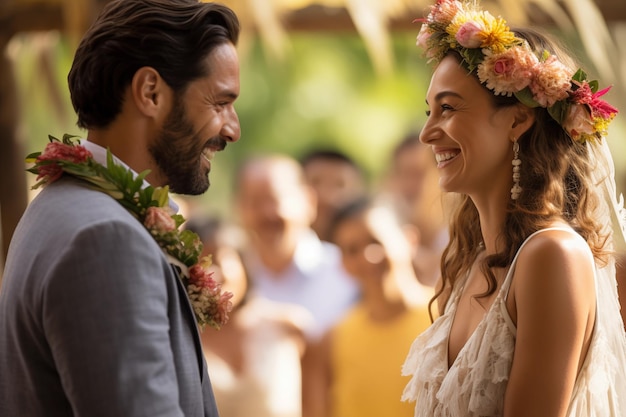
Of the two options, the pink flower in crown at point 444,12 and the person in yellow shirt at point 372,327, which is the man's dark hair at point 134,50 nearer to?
the pink flower in crown at point 444,12

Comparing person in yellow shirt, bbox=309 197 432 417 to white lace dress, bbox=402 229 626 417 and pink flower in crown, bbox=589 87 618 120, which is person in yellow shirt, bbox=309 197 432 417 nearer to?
white lace dress, bbox=402 229 626 417

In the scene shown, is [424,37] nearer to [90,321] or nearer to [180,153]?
[180,153]

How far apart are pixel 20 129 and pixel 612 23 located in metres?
3.43

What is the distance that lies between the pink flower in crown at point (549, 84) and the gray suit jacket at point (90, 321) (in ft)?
3.68

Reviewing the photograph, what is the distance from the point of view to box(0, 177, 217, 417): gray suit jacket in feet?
5.46

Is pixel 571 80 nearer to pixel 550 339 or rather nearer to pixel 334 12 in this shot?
pixel 550 339

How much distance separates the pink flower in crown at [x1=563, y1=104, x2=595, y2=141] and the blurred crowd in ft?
6.33

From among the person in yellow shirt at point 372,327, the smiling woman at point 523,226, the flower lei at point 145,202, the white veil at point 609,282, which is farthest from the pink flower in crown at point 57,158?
the person in yellow shirt at point 372,327

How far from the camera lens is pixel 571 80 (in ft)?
8.08

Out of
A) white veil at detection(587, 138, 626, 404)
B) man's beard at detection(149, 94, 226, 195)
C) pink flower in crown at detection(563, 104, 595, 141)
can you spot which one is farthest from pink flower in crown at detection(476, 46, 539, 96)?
man's beard at detection(149, 94, 226, 195)

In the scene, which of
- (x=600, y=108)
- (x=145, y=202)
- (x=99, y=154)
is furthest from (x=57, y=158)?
(x=600, y=108)

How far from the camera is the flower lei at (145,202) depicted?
1935 millimetres

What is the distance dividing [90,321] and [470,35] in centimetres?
132

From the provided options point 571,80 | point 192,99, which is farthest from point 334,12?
point 192,99
